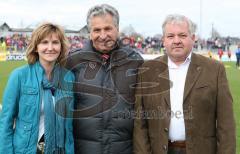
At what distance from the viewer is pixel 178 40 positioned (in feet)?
12.4

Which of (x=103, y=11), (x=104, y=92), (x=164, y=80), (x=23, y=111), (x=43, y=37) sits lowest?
(x=23, y=111)

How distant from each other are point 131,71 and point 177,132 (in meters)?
0.75

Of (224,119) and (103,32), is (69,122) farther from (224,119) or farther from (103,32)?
(224,119)

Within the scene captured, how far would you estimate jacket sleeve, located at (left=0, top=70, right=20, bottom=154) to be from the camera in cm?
386

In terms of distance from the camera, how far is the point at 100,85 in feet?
13.3

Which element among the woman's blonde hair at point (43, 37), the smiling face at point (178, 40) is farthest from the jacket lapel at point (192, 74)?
the woman's blonde hair at point (43, 37)

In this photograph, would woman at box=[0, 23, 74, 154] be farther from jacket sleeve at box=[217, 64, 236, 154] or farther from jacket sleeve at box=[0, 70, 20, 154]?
jacket sleeve at box=[217, 64, 236, 154]

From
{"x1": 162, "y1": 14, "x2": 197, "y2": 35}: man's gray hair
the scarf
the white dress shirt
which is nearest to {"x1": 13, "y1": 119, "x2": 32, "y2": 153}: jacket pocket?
the scarf

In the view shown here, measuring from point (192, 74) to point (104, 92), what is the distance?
2.76ft

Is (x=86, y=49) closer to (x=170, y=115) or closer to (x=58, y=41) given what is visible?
(x=58, y=41)

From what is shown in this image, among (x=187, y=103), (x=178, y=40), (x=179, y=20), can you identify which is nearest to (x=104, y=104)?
(x=187, y=103)

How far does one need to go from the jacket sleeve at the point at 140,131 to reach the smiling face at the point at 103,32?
0.53 meters

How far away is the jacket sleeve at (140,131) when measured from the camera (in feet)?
13.2

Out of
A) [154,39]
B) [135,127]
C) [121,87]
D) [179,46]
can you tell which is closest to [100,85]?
[121,87]
